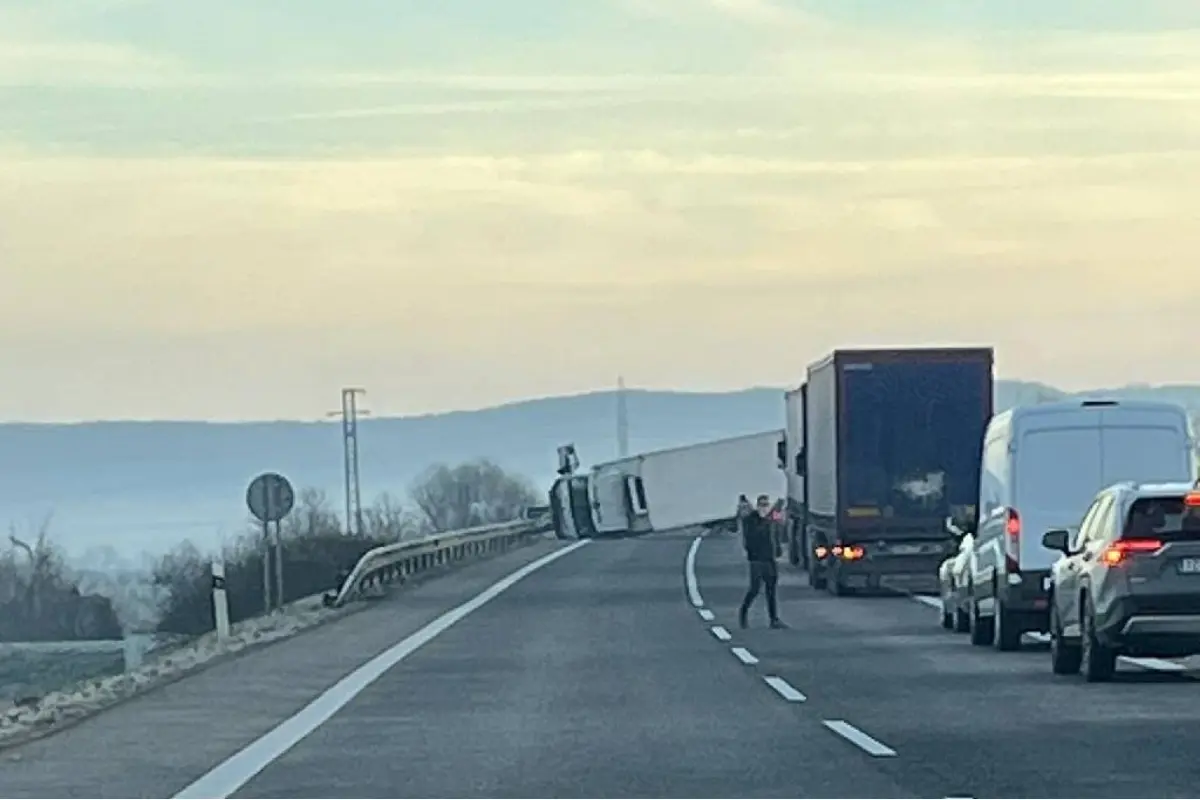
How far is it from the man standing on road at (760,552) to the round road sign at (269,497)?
6.99 metres

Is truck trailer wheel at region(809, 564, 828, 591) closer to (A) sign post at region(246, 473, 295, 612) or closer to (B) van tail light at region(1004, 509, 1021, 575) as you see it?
(A) sign post at region(246, 473, 295, 612)

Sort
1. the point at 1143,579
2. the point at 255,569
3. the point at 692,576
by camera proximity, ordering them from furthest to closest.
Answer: the point at 255,569, the point at 692,576, the point at 1143,579

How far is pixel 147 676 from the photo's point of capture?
88.9 ft

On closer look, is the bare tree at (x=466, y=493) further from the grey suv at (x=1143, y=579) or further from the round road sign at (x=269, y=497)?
the grey suv at (x=1143, y=579)

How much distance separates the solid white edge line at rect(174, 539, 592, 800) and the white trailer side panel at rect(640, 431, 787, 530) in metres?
44.6

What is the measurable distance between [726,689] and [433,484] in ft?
551

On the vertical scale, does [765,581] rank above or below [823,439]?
below

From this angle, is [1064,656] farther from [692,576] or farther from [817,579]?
[692,576]

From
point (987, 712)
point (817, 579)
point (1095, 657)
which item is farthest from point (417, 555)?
point (987, 712)

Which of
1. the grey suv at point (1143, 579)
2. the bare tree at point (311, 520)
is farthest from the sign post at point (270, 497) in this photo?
the bare tree at point (311, 520)

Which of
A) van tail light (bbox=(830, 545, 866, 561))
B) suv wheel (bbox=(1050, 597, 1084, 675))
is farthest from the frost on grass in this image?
suv wheel (bbox=(1050, 597, 1084, 675))

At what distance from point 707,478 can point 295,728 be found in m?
64.1

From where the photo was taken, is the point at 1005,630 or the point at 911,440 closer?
the point at 1005,630

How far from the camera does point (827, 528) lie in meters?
43.9
